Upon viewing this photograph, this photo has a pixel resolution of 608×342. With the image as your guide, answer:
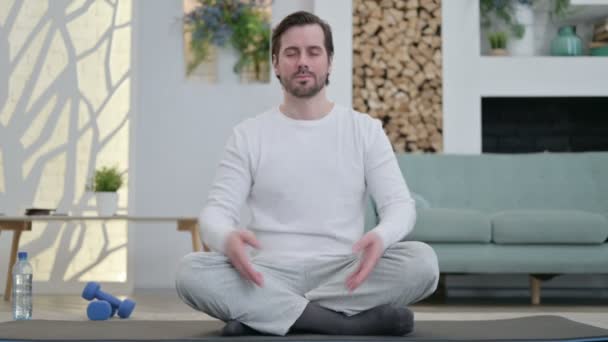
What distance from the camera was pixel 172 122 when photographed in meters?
5.30

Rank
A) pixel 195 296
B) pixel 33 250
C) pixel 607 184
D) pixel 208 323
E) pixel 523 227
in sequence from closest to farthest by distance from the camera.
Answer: pixel 195 296
pixel 208 323
pixel 523 227
pixel 607 184
pixel 33 250

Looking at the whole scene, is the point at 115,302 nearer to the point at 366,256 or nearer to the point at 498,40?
the point at 366,256

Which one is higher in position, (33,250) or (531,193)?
(531,193)

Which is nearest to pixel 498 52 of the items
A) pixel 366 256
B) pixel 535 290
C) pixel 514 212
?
pixel 514 212

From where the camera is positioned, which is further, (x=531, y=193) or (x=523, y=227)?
(x=531, y=193)

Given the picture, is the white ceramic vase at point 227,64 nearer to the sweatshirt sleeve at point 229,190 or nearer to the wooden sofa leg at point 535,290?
the wooden sofa leg at point 535,290

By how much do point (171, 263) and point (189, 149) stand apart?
0.68m

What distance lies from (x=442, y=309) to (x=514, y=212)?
634 mm

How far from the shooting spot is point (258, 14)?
Answer: 538 cm

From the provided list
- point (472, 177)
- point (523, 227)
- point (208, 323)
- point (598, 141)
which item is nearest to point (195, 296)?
point (208, 323)

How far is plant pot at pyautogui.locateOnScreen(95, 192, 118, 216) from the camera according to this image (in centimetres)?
473

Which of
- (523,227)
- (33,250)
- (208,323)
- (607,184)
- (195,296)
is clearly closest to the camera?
(195,296)

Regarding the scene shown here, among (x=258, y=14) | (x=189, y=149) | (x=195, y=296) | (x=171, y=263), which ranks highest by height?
(x=258, y=14)

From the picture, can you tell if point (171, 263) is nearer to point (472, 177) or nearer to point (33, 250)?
point (33, 250)
